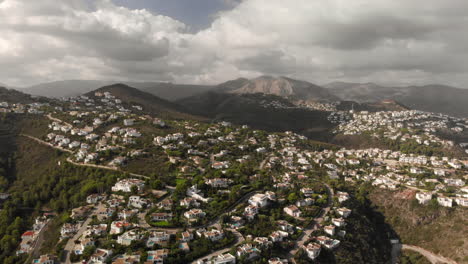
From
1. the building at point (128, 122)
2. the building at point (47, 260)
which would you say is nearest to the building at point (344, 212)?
the building at point (47, 260)

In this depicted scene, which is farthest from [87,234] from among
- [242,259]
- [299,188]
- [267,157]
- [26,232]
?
[267,157]

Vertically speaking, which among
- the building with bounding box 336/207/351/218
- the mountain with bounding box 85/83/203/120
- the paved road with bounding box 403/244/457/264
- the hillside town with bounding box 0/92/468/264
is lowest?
the paved road with bounding box 403/244/457/264

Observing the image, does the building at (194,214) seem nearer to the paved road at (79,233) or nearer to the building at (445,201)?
the paved road at (79,233)

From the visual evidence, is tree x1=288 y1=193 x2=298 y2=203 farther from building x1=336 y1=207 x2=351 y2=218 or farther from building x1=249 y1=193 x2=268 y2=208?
building x1=336 y1=207 x2=351 y2=218

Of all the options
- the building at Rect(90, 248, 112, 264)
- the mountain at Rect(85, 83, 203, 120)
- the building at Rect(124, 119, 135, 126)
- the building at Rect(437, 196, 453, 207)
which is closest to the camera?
the building at Rect(90, 248, 112, 264)

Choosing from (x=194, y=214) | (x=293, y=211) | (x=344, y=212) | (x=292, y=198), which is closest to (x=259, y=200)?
(x=293, y=211)

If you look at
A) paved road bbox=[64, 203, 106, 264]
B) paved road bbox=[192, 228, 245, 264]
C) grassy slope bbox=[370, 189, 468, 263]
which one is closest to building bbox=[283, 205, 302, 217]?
paved road bbox=[192, 228, 245, 264]
